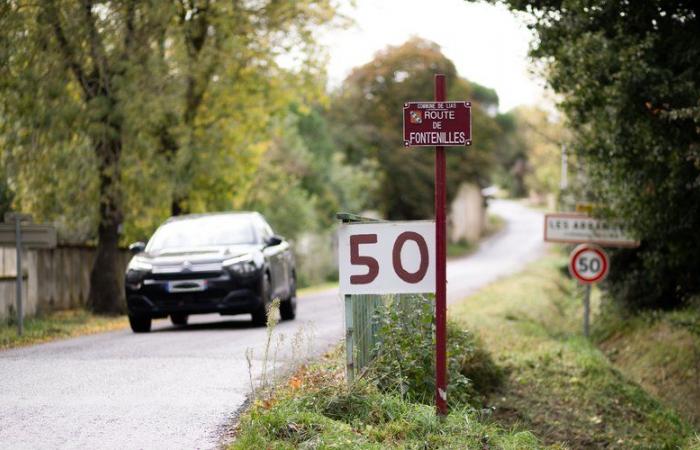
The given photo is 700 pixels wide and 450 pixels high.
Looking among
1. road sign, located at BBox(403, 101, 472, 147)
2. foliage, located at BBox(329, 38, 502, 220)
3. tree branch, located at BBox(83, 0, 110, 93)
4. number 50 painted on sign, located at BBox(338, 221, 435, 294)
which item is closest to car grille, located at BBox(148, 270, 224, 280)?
tree branch, located at BBox(83, 0, 110, 93)

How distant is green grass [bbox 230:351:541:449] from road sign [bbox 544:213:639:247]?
10.7 metres

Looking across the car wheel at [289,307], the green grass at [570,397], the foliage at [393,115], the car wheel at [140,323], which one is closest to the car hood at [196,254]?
the car wheel at [140,323]

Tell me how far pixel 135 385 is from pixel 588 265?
37.0ft

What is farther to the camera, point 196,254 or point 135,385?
point 196,254

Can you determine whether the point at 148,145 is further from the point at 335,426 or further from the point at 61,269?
the point at 335,426

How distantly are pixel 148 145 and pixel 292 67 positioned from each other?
5.59m

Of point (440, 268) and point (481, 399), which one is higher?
point (440, 268)

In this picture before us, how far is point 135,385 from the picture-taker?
949 cm

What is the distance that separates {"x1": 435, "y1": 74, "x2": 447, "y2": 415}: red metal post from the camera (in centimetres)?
777

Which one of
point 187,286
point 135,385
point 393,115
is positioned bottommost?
point 135,385

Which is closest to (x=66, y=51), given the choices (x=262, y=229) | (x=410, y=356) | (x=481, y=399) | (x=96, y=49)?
(x=96, y=49)

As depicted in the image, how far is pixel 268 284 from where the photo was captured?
15477 millimetres

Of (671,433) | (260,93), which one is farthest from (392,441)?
(260,93)

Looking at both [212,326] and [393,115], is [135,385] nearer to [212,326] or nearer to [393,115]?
[212,326]
